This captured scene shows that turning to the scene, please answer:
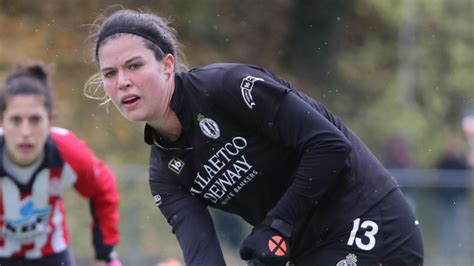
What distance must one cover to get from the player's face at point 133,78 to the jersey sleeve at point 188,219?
12.5 inches

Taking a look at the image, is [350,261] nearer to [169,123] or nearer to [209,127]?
[209,127]

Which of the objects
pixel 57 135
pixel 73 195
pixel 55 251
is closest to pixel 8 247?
pixel 55 251

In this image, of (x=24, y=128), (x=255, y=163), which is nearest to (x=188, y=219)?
(x=255, y=163)

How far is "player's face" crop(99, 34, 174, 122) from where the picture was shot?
4.07m

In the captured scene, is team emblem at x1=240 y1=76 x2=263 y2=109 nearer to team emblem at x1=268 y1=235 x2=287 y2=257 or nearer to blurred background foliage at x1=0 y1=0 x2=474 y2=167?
team emblem at x1=268 y1=235 x2=287 y2=257

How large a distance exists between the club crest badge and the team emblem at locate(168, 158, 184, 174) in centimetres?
20

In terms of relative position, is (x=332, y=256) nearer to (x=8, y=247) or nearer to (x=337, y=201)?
(x=337, y=201)

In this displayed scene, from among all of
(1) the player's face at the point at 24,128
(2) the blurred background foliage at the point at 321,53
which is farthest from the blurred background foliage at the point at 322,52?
(1) the player's face at the point at 24,128

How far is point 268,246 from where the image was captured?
3.99 meters

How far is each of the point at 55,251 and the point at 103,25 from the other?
2366mm

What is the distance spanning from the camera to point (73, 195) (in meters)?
11.9

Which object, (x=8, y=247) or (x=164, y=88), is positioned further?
(x=8, y=247)

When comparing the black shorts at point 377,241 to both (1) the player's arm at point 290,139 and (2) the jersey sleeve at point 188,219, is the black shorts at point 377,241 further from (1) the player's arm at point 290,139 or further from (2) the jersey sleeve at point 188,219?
(2) the jersey sleeve at point 188,219

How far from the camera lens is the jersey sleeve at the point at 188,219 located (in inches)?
170
